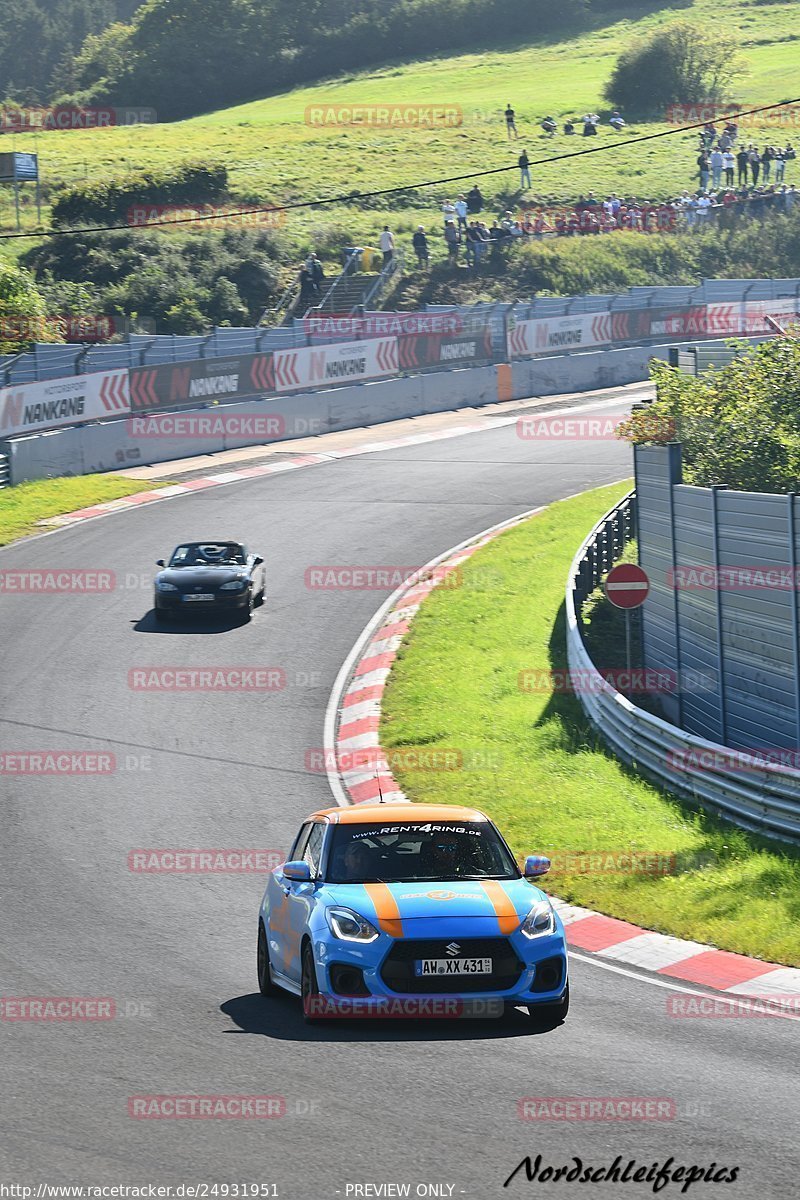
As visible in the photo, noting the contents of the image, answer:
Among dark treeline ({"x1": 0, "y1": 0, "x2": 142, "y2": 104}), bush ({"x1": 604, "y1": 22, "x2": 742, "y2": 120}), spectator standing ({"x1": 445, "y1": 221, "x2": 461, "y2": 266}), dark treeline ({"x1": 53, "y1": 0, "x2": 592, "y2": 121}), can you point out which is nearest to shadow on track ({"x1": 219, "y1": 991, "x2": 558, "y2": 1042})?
spectator standing ({"x1": 445, "y1": 221, "x2": 461, "y2": 266})

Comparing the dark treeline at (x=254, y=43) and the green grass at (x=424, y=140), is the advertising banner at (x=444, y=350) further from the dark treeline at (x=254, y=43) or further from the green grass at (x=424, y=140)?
the dark treeline at (x=254, y=43)

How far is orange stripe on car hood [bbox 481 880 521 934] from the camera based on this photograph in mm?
9906

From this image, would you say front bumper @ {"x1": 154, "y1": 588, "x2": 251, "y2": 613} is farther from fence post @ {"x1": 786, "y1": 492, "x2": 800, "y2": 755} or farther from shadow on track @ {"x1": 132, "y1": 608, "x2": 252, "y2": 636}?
fence post @ {"x1": 786, "y1": 492, "x2": 800, "y2": 755}

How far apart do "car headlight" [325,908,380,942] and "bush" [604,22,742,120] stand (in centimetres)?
9730

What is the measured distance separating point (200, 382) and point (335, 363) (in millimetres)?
4830

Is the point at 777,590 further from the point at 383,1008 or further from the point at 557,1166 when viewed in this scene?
the point at 557,1166

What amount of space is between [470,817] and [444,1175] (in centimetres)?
406

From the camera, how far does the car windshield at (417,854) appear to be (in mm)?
10688

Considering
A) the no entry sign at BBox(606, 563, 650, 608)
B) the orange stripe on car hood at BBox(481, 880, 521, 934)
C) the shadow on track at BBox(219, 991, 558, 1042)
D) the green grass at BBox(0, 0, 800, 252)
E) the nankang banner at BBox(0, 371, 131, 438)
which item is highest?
the green grass at BBox(0, 0, 800, 252)

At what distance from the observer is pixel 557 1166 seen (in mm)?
7496

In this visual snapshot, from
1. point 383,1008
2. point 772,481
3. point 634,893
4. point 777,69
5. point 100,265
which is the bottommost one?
point 634,893

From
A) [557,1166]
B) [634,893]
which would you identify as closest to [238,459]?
[634,893]

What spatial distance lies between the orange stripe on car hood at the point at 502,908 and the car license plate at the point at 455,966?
26 centimetres

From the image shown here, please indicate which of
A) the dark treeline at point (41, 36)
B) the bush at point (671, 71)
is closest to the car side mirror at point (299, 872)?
the bush at point (671, 71)
